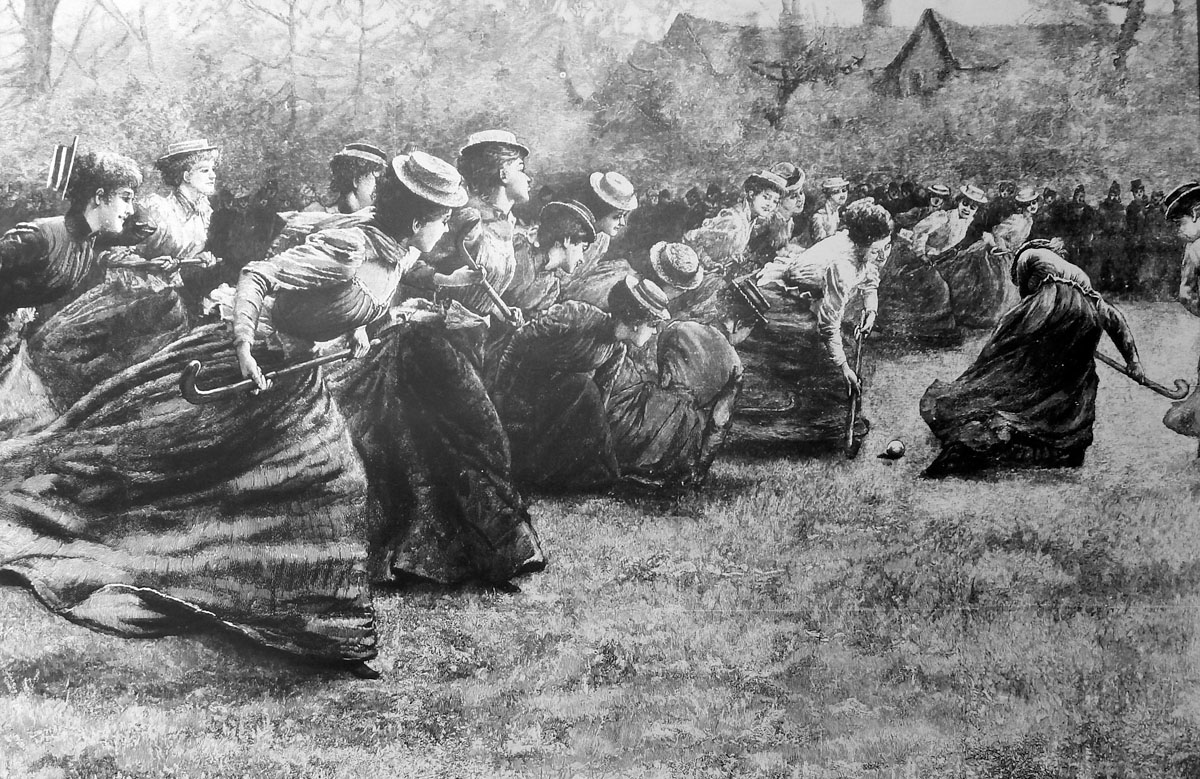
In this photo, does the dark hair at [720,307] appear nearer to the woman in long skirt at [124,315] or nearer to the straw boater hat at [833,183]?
the straw boater hat at [833,183]

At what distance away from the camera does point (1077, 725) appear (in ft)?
18.6

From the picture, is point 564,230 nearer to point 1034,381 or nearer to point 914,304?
point 914,304

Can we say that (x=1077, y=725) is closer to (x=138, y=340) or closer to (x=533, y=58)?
(x=533, y=58)

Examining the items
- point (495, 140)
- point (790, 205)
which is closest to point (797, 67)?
point (790, 205)

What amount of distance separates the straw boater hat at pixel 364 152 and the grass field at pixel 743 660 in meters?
2.29

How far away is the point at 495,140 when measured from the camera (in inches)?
236

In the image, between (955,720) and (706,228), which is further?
(706,228)

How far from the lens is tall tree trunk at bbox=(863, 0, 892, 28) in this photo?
6.16 meters

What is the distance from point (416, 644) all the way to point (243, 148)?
3.16 metres

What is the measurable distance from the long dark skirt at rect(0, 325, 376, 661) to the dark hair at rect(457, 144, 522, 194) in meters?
1.49

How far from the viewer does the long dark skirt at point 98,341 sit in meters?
5.86

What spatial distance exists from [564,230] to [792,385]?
5.49 feet

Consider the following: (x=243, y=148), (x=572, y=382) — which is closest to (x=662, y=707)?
(x=572, y=382)

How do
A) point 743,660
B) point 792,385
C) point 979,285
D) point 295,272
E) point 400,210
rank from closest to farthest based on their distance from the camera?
point 743,660, point 295,272, point 400,210, point 792,385, point 979,285
